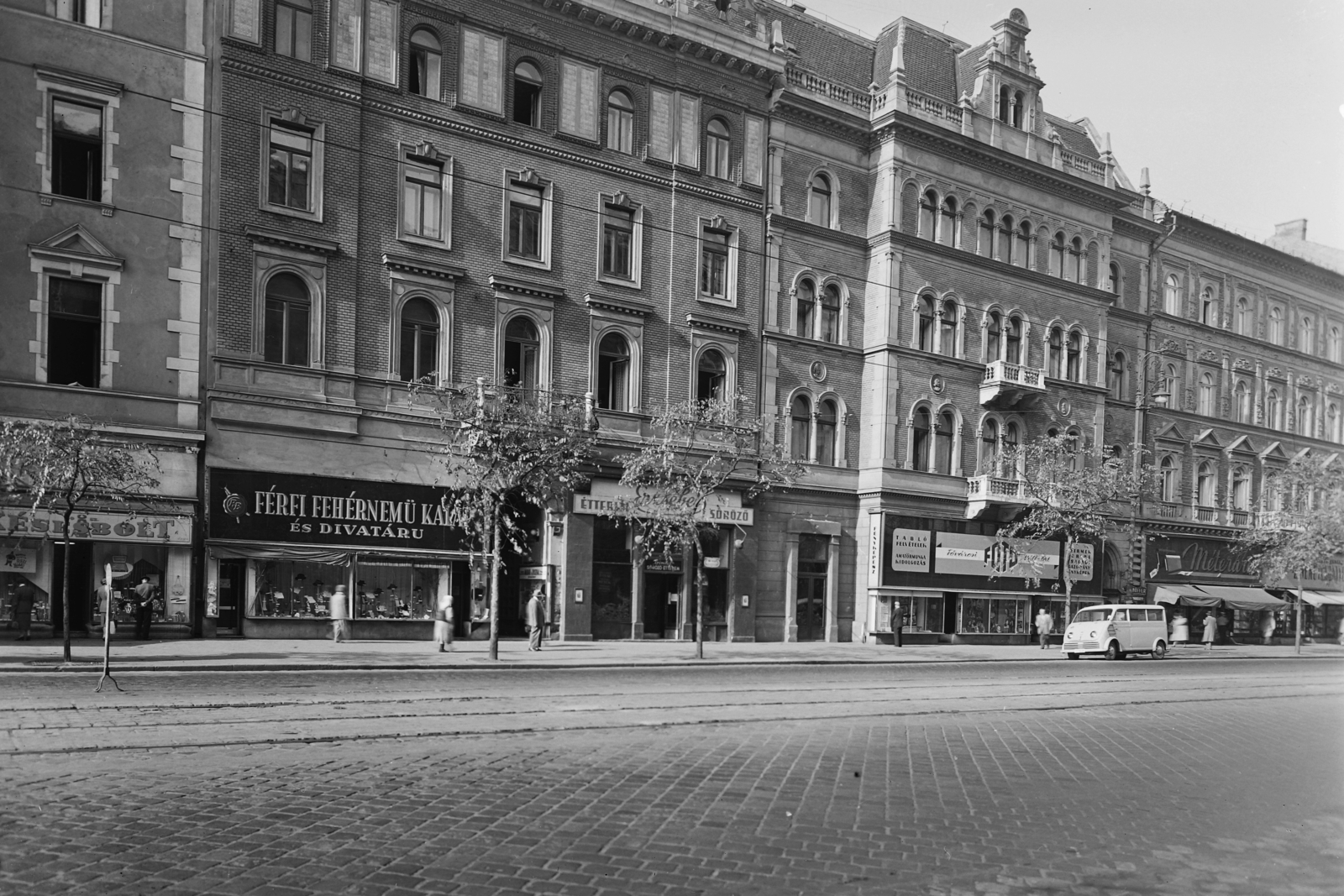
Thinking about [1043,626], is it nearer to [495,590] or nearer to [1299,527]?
[1299,527]

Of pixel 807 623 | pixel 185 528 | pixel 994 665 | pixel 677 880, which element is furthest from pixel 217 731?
pixel 807 623

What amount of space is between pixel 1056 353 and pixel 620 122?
821 inches

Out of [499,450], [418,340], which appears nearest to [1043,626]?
[499,450]

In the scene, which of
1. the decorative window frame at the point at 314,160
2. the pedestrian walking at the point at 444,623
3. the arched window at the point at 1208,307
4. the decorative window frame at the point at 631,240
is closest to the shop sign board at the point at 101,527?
the pedestrian walking at the point at 444,623

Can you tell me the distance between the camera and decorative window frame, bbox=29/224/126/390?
24469mm

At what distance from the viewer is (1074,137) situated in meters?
48.4

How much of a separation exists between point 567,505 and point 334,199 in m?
10.5

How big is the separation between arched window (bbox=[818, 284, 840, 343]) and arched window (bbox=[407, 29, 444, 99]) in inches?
588

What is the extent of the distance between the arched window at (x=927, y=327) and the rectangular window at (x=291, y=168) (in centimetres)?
2161

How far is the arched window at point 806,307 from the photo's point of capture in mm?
37250

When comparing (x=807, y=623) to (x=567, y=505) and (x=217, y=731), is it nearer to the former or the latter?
(x=567, y=505)

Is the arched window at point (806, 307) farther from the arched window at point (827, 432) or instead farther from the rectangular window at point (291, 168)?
the rectangular window at point (291, 168)

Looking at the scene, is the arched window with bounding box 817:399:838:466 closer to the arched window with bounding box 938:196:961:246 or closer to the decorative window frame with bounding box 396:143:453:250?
the arched window with bounding box 938:196:961:246

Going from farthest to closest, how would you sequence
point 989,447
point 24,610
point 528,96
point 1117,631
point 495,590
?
1. point 989,447
2. point 1117,631
3. point 528,96
4. point 495,590
5. point 24,610
